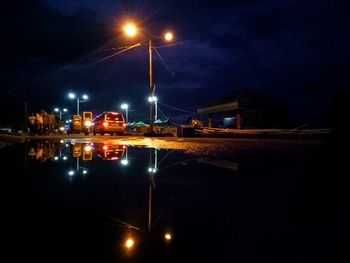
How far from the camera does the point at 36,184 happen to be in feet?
15.7

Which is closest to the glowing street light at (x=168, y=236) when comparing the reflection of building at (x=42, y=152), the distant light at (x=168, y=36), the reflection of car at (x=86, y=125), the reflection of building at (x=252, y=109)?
the reflection of building at (x=42, y=152)

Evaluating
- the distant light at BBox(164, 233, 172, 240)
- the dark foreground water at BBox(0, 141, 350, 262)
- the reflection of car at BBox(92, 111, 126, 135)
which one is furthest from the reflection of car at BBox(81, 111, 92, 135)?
the distant light at BBox(164, 233, 172, 240)

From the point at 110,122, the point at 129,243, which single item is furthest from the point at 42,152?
the point at 110,122

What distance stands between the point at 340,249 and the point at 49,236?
2231 millimetres

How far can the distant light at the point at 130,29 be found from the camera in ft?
73.0

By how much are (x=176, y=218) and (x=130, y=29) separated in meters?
21.4

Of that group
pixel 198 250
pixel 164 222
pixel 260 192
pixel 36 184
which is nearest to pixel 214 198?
pixel 260 192

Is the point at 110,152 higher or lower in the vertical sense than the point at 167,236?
higher

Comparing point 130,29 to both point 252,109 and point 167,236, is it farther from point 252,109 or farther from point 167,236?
point 167,236

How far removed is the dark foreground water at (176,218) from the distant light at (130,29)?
61.3ft

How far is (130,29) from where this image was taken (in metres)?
22.5

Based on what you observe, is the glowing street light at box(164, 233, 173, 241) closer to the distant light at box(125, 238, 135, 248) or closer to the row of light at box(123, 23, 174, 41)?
the distant light at box(125, 238, 135, 248)

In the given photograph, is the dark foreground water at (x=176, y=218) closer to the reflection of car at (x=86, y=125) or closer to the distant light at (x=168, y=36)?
the distant light at (x=168, y=36)

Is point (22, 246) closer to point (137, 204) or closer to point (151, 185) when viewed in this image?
point (137, 204)
